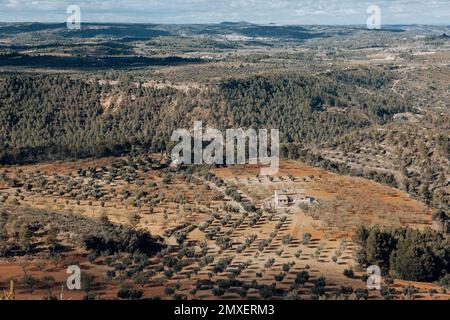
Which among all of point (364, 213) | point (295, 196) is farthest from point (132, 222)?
point (364, 213)

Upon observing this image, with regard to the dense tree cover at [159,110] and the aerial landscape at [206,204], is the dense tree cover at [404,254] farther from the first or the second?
the dense tree cover at [159,110]

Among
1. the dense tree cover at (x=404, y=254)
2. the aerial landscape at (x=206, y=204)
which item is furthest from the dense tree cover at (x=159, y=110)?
the dense tree cover at (x=404, y=254)

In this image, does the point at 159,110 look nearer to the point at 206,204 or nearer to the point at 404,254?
the point at 206,204

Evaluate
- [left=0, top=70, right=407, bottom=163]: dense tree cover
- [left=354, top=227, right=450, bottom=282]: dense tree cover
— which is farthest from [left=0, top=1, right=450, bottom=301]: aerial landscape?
[left=0, top=70, right=407, bottom=163]: dense tree cover

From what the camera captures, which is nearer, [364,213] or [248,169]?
[364,213]

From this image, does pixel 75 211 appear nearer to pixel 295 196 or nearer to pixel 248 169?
pixel 295 196

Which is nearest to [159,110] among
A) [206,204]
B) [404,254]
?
[206,204]

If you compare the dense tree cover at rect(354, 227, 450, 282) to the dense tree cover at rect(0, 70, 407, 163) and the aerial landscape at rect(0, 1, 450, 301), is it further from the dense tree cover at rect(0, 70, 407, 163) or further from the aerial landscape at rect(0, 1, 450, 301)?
the dense tree cover at rect(0, 70, 407, 163)
